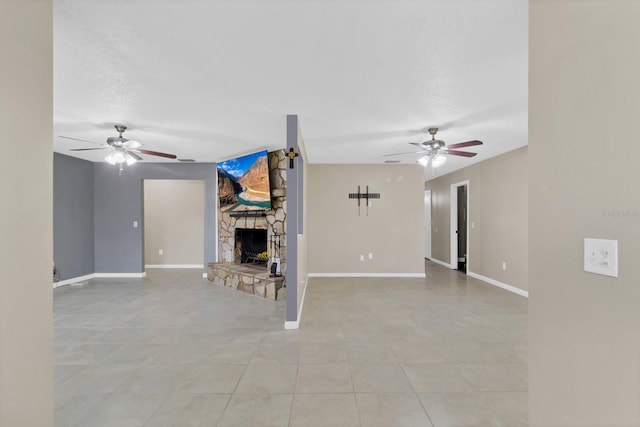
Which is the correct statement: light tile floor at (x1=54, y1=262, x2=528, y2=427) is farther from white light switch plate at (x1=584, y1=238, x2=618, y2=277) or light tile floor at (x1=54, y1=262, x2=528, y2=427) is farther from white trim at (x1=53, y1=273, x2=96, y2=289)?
white light switch plate at (x1=584, y1=238, x2=618, y2=277)

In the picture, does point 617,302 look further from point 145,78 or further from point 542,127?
point 145,78

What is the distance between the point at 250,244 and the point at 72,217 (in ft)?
11.1

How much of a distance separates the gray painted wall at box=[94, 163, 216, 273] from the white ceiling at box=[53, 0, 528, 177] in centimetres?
214

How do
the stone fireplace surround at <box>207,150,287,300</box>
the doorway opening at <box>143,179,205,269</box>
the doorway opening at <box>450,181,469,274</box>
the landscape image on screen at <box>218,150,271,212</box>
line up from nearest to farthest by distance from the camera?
the stone fireplace surround at <box>207,150,287,300</box>
the landscape image on screen at <box>218,150,271,212</box>
the doorway opening at <box>450,181,469,274</box>
the doorway opening at <box>143,179,205,269</box>

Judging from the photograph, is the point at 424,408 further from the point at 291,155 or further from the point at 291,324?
the point at 291,155

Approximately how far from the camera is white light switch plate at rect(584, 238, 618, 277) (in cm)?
97

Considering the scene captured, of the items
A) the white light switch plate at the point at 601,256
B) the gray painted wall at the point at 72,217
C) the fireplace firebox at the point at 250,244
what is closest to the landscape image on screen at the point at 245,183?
the fireplace firebox at the point at 250,244

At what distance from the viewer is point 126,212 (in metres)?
6.30

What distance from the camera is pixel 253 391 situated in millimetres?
2180

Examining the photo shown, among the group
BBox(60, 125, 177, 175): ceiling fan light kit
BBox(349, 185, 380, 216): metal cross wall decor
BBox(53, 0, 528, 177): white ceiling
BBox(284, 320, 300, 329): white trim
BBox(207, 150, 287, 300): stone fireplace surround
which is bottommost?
BBox(284, 320, 300, 329): white trim

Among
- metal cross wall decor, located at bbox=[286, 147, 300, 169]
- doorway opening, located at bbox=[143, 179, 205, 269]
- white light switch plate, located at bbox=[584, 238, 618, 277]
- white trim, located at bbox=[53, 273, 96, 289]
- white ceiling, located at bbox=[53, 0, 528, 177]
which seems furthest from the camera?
doorway opening, located at bbox=[143, 179, 205, 269]

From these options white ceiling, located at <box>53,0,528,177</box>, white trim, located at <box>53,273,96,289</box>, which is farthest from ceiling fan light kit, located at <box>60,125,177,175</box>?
white trim, located at <box>53,273,96,289</box>

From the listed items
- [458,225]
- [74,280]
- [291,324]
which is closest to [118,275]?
[74,280]

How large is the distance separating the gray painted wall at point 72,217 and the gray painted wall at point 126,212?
152 millimetres
